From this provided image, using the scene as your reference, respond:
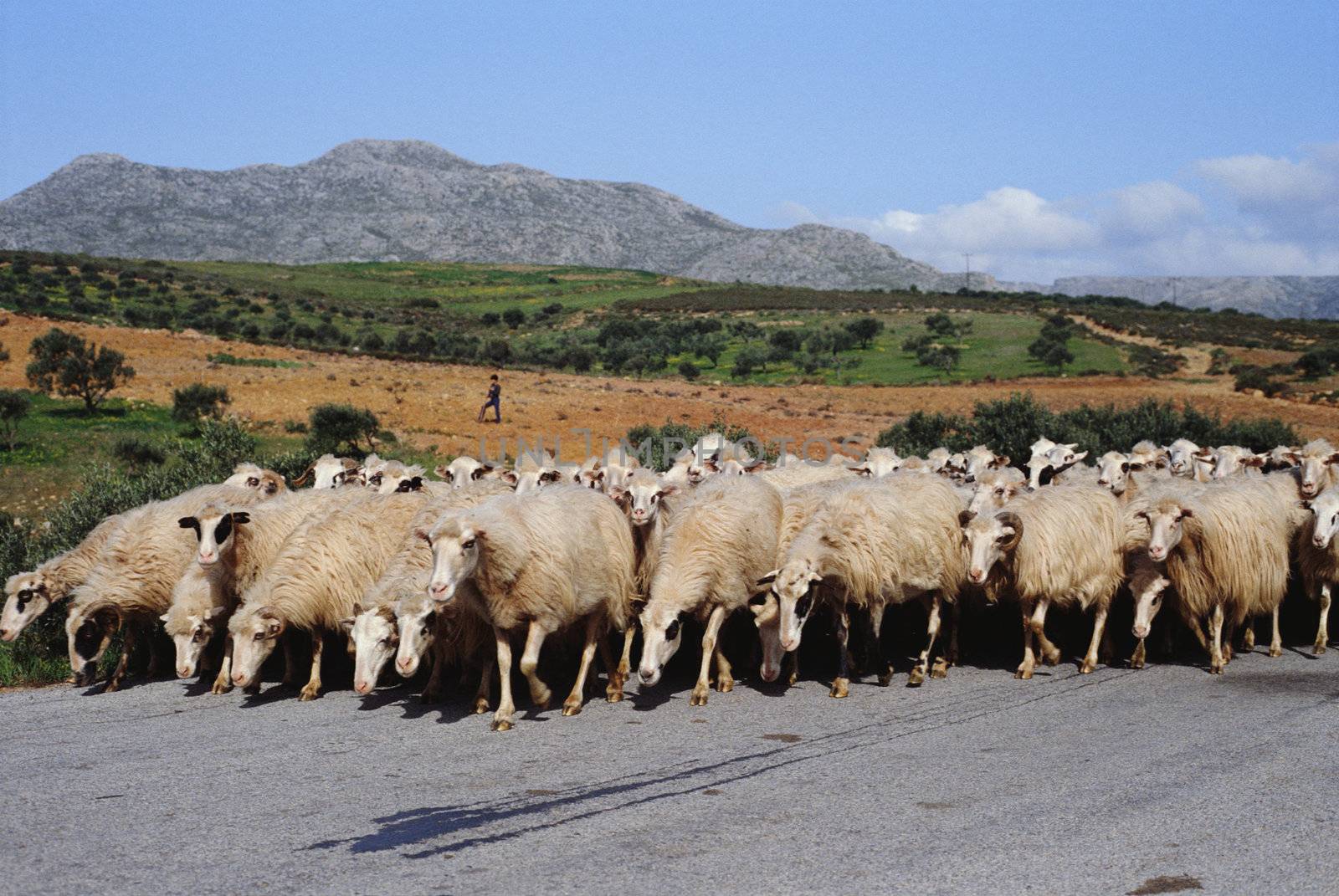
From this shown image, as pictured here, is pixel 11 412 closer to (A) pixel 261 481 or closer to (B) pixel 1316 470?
(A) pixel 261 481

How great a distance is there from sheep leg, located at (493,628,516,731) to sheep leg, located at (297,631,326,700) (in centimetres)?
215

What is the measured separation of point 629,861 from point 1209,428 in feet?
91.3

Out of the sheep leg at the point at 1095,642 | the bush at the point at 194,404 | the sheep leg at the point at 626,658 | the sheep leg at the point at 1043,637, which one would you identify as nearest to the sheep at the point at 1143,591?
the sheep leg at the point at 1095,642

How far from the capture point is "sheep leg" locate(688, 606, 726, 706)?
10.7m

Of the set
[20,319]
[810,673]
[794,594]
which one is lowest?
[810,673]

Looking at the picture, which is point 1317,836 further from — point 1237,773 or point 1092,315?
point 1092,315

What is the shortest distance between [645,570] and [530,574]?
7.57 feet

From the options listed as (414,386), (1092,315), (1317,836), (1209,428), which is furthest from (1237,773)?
(1092,315)

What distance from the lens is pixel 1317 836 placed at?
6.84 metres

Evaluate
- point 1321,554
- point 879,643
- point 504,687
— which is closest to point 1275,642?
point 1321,554

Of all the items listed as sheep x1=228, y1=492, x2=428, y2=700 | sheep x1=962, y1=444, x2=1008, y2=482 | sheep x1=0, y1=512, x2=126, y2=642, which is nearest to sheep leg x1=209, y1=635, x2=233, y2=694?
sheep x1=228, y1=492, x2=428, y2=700

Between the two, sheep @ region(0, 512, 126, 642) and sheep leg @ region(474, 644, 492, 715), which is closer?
sheep leg @ region(474, 644, 492, 715)

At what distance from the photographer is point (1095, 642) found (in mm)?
12055

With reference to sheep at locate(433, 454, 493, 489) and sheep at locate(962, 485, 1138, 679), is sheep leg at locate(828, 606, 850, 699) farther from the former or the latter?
sheep at locate(433, 454, 493, 489)
